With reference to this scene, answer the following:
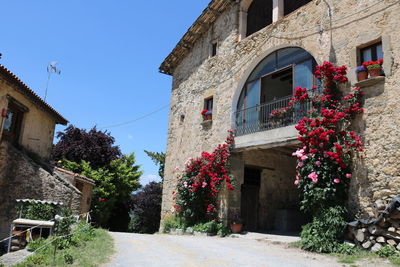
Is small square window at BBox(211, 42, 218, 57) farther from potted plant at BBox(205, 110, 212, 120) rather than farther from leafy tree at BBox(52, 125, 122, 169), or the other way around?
leafy tree at BBox(52, 125, 122, 169)

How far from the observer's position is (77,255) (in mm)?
7051

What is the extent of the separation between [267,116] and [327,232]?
480 centimetres

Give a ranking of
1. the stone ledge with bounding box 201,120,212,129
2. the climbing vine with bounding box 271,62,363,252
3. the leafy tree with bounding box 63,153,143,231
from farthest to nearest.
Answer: the leafy tree with bounding box 63,153,143,231 < the stone ledge with bounding box 201,120,212,129 < the climbing vine with bounding box 271,62,363,252

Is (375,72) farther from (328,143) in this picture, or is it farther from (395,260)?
(395,260)

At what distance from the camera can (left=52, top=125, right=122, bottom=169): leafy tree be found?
21359mm

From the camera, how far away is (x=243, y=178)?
13406mm

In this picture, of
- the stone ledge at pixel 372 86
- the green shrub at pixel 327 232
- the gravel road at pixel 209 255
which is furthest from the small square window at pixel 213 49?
the green shrub at pixel 327 232

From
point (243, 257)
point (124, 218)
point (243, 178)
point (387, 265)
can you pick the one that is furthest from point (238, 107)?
point (124, 218)

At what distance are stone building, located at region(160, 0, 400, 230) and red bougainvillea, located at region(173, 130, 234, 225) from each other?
45 cm

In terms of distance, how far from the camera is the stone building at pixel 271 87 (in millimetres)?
8422

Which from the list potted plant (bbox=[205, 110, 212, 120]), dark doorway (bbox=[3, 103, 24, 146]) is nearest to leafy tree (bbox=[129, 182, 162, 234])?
potted plant (bbox=[205, 110, 212, 120])

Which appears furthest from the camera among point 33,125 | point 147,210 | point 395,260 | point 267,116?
point 147,210

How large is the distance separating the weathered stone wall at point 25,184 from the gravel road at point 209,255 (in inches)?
157

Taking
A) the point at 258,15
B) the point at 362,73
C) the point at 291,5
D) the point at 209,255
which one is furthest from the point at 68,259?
the point at 258,15
